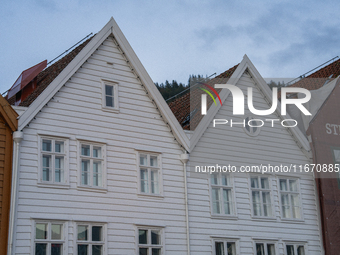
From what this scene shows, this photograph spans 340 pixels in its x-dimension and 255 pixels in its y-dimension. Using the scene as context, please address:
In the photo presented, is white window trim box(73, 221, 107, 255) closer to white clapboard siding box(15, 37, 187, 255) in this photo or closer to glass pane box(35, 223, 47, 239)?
white clapboard siding box(15, 37, 187, 255)

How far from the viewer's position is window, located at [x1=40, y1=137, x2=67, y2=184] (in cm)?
2008

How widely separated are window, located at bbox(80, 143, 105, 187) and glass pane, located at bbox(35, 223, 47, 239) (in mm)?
2259

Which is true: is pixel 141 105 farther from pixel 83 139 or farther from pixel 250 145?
pixel 250 145

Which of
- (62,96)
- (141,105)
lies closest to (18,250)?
(62,96)

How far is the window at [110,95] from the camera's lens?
73.8ft

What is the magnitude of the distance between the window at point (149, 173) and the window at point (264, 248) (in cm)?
552

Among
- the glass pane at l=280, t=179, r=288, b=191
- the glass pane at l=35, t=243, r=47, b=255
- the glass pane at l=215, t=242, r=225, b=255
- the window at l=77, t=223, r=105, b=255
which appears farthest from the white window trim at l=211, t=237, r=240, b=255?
the glass pane at l=35, t=243, r=47, b=255

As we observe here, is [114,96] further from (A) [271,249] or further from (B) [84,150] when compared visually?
(A) [271,249]

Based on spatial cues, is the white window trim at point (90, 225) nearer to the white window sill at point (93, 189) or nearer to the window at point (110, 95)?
the white window sill at point (93, 189)

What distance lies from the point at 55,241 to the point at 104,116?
218 inches

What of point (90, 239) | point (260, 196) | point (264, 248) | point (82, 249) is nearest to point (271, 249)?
point (264, 248)

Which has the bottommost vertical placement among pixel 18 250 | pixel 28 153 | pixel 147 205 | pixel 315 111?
pixel 18 250

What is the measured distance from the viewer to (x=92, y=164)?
69.3 ft

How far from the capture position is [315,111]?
2798 cm
